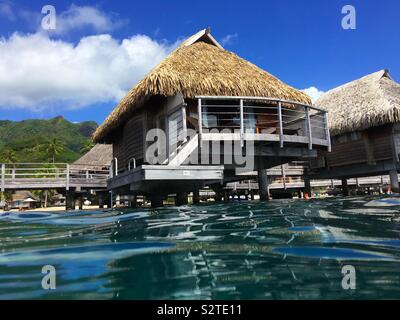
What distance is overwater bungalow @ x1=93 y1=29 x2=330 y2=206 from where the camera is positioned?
952 centimetres

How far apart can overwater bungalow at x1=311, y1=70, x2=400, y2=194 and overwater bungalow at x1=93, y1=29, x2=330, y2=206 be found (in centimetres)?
420

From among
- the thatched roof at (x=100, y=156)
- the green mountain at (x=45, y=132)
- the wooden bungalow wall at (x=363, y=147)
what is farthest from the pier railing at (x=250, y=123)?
the green mountain at (x=45, y=132)

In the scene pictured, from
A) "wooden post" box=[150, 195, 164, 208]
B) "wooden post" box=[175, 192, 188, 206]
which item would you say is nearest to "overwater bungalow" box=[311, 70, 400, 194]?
"wooden post" box=[175, 192, 188, 206]

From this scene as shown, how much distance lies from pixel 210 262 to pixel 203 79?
29.6 ft

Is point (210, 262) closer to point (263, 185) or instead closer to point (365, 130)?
point (263, 185)

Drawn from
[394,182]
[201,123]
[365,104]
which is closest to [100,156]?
[365,104]

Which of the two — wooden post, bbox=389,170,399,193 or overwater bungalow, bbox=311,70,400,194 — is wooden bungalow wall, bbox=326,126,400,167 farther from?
wooden post, bbox=389,170,399,193

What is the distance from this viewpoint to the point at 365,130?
58.8 ft

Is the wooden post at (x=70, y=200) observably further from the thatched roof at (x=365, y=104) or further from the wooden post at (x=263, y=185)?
the thatched roof at (x=365, y=104)

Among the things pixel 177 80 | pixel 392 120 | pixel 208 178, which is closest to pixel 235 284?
pixel 208 178

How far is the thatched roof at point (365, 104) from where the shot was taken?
16.5m

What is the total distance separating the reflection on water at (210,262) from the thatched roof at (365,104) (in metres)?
13.6
